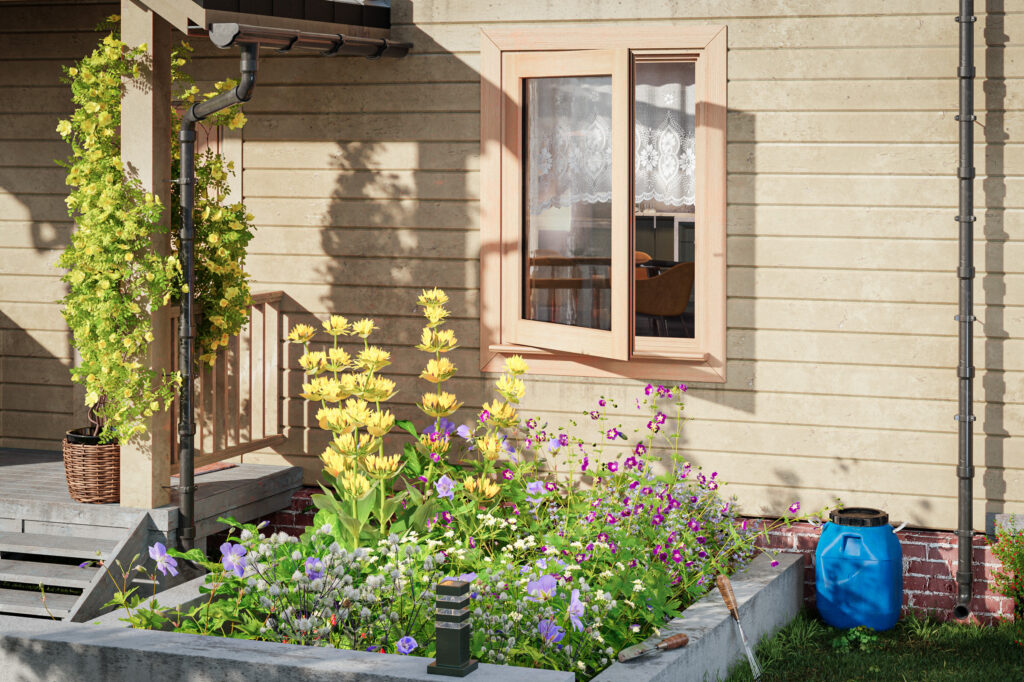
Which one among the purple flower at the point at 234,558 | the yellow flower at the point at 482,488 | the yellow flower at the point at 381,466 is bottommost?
the purple flower at the point at 234,558

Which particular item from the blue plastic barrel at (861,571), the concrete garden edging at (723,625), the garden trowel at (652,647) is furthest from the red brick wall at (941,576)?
the garden trowel at (652,647)

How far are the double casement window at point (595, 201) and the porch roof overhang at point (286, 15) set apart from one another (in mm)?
600

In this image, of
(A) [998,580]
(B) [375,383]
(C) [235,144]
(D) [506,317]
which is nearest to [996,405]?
(A) [998,580]

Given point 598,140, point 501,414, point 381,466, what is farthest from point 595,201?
point 381,466

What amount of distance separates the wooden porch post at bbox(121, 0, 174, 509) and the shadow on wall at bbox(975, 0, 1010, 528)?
3825 mm

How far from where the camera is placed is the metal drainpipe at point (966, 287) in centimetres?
598

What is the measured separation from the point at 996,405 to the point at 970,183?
108 centimetres

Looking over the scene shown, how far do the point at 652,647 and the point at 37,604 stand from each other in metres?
2.74

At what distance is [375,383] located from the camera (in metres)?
5.46

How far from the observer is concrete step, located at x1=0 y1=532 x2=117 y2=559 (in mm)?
5742

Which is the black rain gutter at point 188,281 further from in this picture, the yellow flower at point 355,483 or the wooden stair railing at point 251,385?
the yellow flower at point 355,483

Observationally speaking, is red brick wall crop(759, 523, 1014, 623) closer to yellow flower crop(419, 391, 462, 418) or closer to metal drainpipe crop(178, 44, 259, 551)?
yellow flower crop(419, 391, 462, 418)

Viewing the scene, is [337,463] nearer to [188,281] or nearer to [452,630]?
[452,630]

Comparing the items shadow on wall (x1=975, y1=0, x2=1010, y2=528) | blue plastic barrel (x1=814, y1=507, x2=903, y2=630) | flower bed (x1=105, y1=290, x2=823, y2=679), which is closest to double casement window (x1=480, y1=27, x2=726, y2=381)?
flower bed (x1=105, y1=290, x2=823, y2=679)
